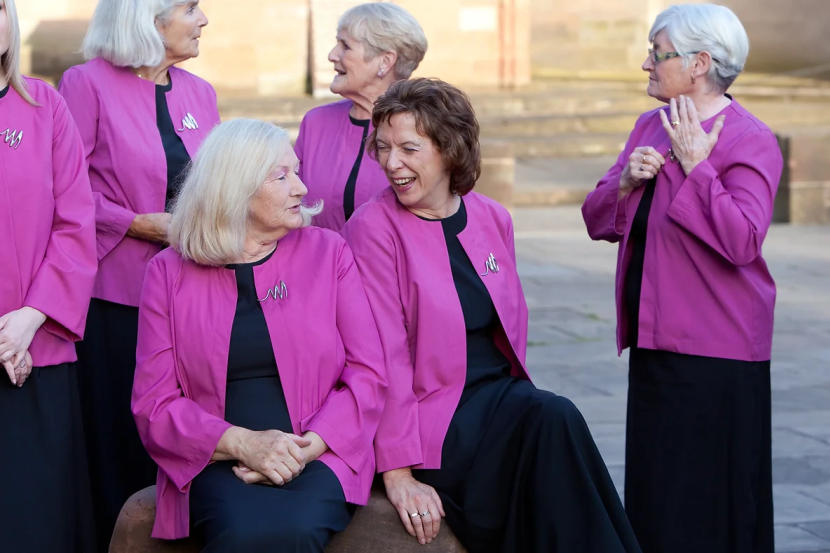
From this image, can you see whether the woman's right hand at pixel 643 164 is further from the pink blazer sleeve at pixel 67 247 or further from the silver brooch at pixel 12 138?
the silver brooch at pixel 12 138

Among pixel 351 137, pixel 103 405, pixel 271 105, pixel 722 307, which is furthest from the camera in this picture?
pixel 271 105

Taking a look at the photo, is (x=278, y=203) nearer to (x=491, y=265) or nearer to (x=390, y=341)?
(x=390, y=341)

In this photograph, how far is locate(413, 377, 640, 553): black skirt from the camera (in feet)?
11.5

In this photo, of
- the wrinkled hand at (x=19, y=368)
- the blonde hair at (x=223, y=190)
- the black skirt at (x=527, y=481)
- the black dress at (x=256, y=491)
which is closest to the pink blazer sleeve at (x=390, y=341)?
the black skirt at (x=527, y=481)

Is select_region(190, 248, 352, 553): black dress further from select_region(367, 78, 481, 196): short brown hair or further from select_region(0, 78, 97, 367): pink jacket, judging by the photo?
select_region(367, 78, 481, 196): short brown hair

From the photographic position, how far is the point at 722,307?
4.03m

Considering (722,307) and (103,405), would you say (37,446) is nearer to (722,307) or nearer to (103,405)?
(103,405)

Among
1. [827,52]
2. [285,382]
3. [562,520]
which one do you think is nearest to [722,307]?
[562,520]

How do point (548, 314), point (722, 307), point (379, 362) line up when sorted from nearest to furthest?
point (379, 362) < point (722, 307) < point (548, 314)

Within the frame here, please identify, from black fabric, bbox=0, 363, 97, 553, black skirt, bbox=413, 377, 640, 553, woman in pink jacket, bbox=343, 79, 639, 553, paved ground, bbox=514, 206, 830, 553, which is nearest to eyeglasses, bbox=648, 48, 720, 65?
woman in pink jacket, bbox=343, 79, 639, 553

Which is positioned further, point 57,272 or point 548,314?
point 548,314

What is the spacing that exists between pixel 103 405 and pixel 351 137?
1324 mm

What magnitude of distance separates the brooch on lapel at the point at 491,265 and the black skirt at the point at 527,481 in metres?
0.39

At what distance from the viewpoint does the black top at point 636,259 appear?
4.18m
